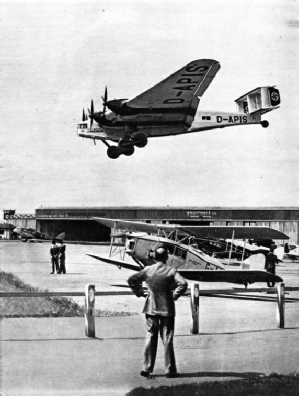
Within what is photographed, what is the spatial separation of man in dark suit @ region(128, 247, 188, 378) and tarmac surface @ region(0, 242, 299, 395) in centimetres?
22

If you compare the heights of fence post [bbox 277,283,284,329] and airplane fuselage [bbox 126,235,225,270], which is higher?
airplane fuselage [bbox 126,235,225,270]

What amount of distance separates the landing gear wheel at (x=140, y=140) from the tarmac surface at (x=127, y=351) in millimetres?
3862

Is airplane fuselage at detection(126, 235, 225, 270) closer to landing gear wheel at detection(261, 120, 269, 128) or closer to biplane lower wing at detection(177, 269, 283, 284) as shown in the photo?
biplane lower wing at detection(177, 269, 283, 284)

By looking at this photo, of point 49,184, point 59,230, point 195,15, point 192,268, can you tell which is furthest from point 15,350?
point 59,230

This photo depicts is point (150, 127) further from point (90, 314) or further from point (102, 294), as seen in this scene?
point (90, 314)

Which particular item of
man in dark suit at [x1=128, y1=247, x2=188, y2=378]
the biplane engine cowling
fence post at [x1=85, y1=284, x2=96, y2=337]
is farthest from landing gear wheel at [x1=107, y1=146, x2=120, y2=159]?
man in dark suit at [x1=128, y1=247, x2=188, y2=378]

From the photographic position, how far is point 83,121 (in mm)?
13797

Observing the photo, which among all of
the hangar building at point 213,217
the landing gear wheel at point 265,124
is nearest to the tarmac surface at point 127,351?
the landing gear wheel at point 265,124

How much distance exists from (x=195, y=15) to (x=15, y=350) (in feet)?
26.7

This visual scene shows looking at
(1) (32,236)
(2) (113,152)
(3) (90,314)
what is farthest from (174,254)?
(1) (32,236)

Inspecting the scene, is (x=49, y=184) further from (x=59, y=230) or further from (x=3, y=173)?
(x=59, y=230)

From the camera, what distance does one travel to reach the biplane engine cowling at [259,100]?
13828 millimetres

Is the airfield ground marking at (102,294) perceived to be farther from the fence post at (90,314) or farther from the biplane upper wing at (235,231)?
the biplane upper wing at (235,231)

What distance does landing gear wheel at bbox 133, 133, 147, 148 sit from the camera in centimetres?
1316
